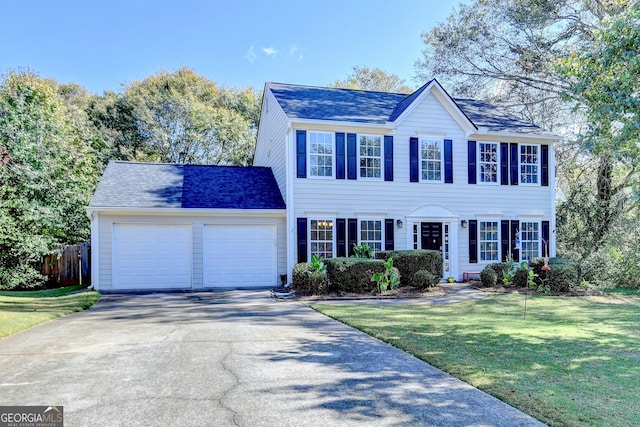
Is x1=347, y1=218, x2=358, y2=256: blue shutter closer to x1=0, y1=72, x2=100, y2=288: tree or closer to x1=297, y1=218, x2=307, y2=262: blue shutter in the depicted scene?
x1=297, y1=218, x2=307, y2=262: blue shutter

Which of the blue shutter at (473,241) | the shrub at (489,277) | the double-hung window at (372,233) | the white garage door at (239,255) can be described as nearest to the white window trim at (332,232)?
the double-hung window at (372,233)

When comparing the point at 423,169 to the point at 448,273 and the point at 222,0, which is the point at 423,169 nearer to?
the point at 448,273

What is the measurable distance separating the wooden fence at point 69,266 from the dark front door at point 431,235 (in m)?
13.2

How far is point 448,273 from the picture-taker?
1521 centimetres

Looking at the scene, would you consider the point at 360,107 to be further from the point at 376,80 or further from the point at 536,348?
the point at 376,80

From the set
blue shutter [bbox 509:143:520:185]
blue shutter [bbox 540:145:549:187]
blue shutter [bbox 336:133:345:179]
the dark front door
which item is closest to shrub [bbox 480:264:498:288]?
the dark front door

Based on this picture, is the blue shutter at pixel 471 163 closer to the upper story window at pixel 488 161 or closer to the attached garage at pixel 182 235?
A: the upper story window at pixel 488 161

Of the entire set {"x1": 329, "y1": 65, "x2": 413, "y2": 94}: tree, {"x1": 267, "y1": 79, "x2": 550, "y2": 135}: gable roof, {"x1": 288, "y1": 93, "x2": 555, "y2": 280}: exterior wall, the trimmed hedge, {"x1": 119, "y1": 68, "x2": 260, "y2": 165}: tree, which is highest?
{"x1": 329, "y1": 65, "x2": 413, "y2": 94}: tree

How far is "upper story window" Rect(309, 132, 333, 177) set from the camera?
14.1 metres

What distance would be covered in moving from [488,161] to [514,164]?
3.60ft

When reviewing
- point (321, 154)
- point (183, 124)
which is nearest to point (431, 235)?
point (321, 154)

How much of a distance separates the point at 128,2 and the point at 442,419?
21.5m

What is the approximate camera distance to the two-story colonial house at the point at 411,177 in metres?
14.1

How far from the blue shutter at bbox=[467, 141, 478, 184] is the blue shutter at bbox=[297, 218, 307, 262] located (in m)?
6.50
